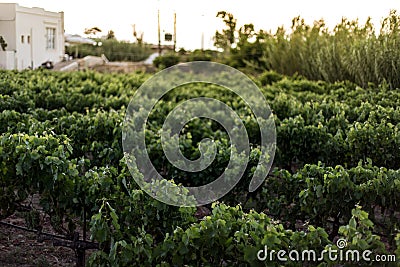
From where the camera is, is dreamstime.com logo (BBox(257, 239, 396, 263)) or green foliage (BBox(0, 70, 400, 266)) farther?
green foliage (BBox(0, 70, 400, 266))

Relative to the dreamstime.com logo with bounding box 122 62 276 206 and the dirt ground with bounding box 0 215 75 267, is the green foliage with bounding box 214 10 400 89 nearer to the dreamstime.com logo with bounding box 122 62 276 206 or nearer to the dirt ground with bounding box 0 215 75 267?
the dreamstime.com logo with bounding box 122 62 276 206

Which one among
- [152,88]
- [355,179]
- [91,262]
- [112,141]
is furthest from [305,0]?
[91,262]

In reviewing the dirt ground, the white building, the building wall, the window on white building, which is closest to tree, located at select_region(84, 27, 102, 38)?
the white building

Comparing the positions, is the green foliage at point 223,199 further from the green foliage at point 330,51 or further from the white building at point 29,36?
the white building at point 29,36

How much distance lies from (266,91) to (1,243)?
207 inches

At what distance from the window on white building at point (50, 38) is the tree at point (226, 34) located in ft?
25.9

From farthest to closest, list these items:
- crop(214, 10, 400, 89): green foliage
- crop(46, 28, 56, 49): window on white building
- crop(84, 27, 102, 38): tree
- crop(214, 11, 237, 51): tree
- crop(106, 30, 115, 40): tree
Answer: crop(106, 30, 115, 40): tree
crop(84, 27, 102, 38): tree
crop(46, 28, 56, 49): window on white building
crop(214, 11, 237, 51): tree
crop(214, 10, 400, 89): green foliage

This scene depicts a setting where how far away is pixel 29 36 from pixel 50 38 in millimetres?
1731

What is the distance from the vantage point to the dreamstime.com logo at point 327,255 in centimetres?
281

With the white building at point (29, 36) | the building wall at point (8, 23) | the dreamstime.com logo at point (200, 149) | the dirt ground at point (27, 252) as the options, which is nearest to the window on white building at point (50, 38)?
the white building at point (29, 36)

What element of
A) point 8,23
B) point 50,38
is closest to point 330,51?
point 8,23

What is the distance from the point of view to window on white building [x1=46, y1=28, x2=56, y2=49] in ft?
79.6

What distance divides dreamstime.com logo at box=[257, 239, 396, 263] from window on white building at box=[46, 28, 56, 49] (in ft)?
74.9

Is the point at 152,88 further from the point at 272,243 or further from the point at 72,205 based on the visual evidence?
the point at 272,243
